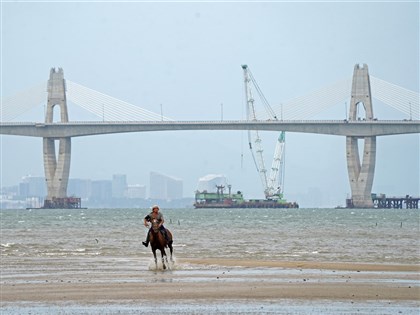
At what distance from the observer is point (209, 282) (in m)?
20.1

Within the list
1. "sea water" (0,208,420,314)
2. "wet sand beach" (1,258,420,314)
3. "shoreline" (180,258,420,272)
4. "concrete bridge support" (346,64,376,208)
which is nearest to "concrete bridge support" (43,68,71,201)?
"concrete bridge support" (346,64,376,208)

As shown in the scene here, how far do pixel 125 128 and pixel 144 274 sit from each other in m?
102

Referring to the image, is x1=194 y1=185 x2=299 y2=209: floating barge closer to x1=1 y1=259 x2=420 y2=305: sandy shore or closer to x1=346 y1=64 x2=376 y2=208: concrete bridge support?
x1=346 y1=64 x2=376 y2=208: concrete bridge support

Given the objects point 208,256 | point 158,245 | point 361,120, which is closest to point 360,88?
point 361,120

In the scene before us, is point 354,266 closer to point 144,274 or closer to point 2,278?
point 144,274

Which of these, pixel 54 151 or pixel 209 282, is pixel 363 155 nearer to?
pixel 54 151

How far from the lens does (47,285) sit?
1970 cm

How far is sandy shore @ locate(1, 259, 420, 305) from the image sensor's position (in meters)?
17.5

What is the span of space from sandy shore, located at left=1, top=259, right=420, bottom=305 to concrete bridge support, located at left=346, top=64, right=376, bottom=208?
9877 centimetres

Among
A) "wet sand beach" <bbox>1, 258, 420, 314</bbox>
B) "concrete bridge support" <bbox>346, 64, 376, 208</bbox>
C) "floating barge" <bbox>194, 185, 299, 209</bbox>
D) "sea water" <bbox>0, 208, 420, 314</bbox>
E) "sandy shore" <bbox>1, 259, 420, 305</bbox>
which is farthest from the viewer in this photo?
"floating barge" <bbox>194, 185, 299, 209</bbox>

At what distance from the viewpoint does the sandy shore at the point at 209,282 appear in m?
17.5

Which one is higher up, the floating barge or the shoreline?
the floating barge

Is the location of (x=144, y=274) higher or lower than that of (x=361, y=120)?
lower

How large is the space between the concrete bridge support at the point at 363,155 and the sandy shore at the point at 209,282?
98.8 meters
